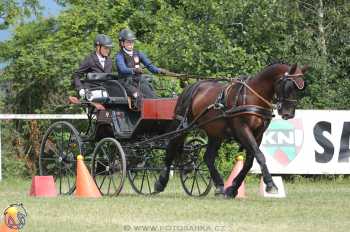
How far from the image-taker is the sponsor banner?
18.1 metres

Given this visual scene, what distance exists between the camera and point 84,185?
1357cm

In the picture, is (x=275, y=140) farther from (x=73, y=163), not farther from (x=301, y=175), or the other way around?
(x=73, y=163)

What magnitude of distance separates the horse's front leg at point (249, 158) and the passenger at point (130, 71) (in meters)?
1.84

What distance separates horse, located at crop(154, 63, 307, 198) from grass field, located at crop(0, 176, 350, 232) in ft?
1.73

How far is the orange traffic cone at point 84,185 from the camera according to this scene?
13.5 meters

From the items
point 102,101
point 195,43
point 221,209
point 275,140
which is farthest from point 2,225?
point 195,43

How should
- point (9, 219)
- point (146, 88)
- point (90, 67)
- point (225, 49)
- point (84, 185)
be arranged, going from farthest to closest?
point (225, 49)
point (90, 67)
point (146, 88)
point (84, 185)
point (9, 219)

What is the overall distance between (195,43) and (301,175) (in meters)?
4.23

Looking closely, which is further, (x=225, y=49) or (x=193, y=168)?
A: (x=225, y=49)

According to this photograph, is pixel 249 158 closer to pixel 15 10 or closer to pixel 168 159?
pixel 168 159

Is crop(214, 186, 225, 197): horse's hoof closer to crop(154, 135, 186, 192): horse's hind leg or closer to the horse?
the horse

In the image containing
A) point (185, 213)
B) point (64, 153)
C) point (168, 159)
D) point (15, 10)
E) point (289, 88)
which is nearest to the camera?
point (185, 213)

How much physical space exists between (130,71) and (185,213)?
3.56 metres

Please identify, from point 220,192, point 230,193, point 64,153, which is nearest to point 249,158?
point 230,193
